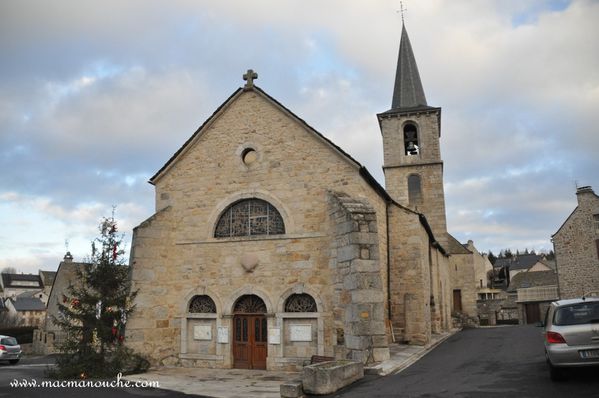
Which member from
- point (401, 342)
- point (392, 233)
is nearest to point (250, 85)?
point (392, 233)

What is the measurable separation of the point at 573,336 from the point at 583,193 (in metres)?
24.6

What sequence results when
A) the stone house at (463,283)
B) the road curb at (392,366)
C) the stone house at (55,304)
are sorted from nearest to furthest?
the road curb at (392,366)
the stone house at (55,304)
the stone house at (463,283)

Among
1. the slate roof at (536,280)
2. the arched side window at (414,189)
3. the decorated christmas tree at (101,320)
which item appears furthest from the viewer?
the slate roof at (536,280)

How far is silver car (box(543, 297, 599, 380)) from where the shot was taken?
718 centimetres

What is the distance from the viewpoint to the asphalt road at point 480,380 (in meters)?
7.40

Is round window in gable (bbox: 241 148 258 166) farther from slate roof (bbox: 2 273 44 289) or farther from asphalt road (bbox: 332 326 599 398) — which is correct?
slate roof (bbox: 2 273 44 289)

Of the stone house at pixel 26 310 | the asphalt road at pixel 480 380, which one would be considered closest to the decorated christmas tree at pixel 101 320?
the asphalt road at pixel 480 380

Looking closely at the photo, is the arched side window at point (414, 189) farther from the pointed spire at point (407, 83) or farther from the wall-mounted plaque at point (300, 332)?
the wall-mounted plaque at point (300, 332)

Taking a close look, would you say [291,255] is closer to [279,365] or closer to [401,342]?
[279,365]

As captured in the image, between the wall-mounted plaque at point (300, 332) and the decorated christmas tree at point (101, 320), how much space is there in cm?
443

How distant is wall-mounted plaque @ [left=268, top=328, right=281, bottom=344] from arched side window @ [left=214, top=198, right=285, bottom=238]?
288 cm

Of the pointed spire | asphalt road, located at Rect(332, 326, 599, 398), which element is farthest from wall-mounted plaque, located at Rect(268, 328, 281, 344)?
the pointed spire

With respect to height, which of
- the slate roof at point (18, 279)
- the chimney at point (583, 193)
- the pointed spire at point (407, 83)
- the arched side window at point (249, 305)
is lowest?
the arched side window at point (249, 305)

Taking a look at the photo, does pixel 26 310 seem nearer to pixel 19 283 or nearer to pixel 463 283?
pixel 19 283
